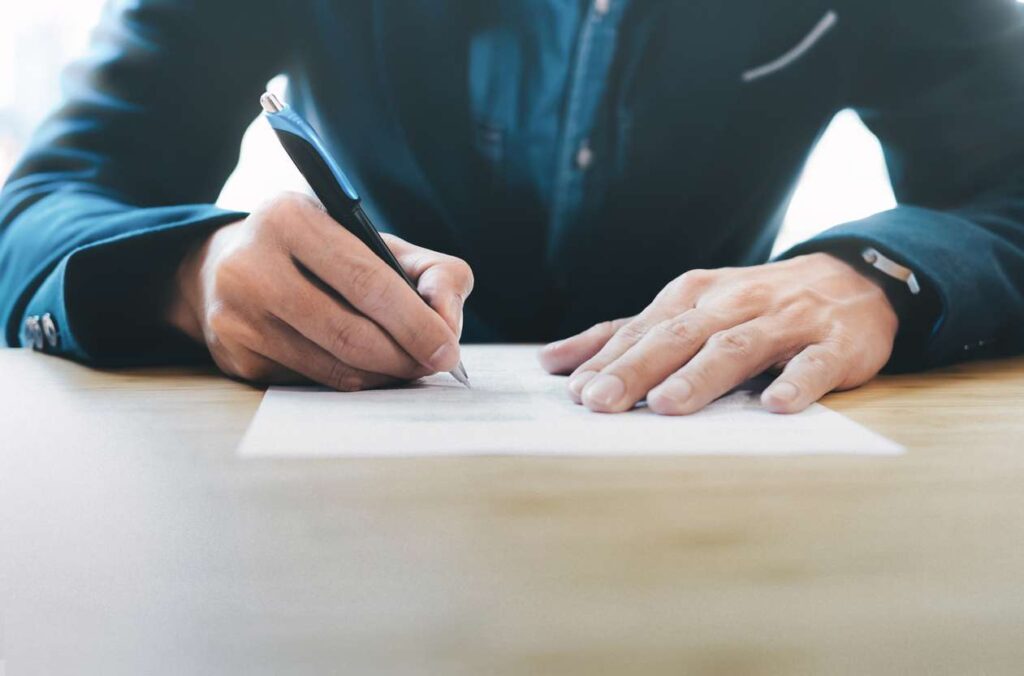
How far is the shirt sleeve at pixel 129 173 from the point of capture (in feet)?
1.95

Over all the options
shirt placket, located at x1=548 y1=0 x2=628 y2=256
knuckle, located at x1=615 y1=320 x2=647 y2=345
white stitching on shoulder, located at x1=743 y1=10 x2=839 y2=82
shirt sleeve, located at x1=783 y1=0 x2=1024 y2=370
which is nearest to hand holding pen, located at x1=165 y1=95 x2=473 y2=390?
knuckle, located at x1=615 y1=320 x2=647 y2=345

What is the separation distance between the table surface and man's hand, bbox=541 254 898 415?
0.10m

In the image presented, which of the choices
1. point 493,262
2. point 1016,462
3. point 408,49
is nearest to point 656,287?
point 493,262

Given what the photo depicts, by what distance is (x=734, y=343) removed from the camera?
516 millimetres

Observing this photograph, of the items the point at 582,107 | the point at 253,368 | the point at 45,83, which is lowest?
the point at 45,83

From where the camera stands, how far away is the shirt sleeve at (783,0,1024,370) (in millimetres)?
621

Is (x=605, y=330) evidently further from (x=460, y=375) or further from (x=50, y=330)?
(x=50, y=330)

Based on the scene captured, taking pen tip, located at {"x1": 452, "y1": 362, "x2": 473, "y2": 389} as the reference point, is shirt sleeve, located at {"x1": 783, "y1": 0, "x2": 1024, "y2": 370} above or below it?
above

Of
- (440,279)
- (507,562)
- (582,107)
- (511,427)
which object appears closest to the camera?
(507,562)

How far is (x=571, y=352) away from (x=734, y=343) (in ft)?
0.40

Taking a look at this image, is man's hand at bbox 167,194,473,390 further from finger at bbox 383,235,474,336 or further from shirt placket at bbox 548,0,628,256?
shirt placket at bbox 548,0,628,256

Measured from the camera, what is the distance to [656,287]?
102cm

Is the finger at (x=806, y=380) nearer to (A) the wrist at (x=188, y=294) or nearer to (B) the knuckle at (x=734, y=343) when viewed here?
(B) the knuckle at (x=734, y=343)

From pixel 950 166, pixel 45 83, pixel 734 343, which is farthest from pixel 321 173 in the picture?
pixel 45 83
